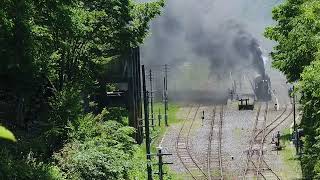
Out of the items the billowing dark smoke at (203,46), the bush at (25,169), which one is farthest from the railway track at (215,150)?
the bush at (25,169)

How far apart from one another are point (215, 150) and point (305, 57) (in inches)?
524

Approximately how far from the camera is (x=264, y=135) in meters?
43.4

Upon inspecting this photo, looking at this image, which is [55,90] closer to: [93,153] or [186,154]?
[93,153]

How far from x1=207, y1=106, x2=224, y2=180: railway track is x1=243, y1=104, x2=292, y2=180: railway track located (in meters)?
1.79

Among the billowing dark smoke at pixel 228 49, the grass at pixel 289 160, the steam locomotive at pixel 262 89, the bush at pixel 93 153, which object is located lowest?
the grass at pixel 289 160

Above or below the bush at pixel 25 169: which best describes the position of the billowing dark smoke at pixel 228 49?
above

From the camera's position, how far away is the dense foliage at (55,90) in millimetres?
16047

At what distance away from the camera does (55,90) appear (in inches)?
861

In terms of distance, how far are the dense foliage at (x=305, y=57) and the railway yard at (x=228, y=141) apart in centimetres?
466

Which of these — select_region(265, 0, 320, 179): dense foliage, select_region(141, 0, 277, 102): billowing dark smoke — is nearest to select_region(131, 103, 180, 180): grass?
select_region(141, 0, 277, 102): billowing dark smoke

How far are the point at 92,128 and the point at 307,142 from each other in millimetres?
12054

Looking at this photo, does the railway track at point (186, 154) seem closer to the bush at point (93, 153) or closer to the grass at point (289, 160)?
the grass at point (289, 160)

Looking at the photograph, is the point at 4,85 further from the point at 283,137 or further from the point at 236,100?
the point at 236,100

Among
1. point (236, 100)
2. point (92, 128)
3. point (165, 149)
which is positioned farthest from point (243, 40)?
point (92, 128)
